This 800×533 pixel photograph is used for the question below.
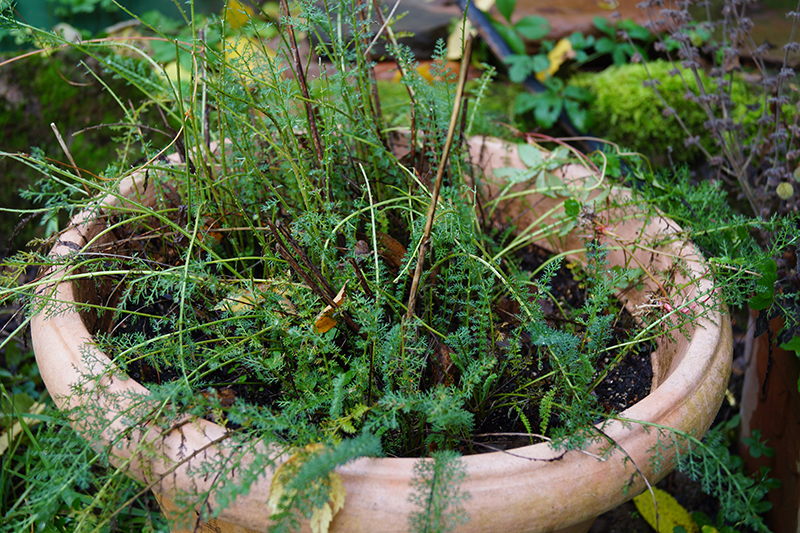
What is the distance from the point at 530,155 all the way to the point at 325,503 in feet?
3.42

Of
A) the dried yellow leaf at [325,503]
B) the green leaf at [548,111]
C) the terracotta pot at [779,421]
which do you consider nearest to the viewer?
the dried yellow leaf at [325,503]

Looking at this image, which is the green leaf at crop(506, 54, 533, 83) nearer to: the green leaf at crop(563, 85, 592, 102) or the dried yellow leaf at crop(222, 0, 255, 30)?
the green leaf at crop(563, 85, 592, 102)

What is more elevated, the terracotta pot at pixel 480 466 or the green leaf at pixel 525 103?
the green leaf at pixel 525 103

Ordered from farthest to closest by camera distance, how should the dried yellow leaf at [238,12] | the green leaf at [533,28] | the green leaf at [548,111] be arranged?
1. the green leaf at [533,28]
2. the green leaf at [548,111]
3. the dried yellow leaf at [238,12]

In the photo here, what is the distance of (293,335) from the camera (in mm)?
825

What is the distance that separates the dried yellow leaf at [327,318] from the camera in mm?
832

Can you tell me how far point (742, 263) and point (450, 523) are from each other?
65 cm

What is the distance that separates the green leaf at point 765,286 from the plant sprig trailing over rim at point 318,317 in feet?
0.54

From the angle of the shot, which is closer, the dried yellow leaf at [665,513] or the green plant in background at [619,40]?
the dried yellow leaf at [665,513]

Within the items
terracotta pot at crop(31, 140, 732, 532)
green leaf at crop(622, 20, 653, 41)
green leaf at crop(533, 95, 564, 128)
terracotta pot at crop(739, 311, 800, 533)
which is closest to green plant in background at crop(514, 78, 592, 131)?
green leaf at crop(533, 95, 564, 128)

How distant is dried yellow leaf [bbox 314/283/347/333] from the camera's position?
832 millimetres

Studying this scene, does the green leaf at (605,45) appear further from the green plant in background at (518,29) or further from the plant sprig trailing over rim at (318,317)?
the plant sprig trailing over rim at (318,317)

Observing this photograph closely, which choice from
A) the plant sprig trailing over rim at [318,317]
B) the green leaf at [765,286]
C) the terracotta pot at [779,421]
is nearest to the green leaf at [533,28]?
the plant sprig trailing over rim at [318,317]

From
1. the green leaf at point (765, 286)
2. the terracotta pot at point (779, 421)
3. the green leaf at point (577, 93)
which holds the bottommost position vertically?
the terracotta pot at point (779, 421)
